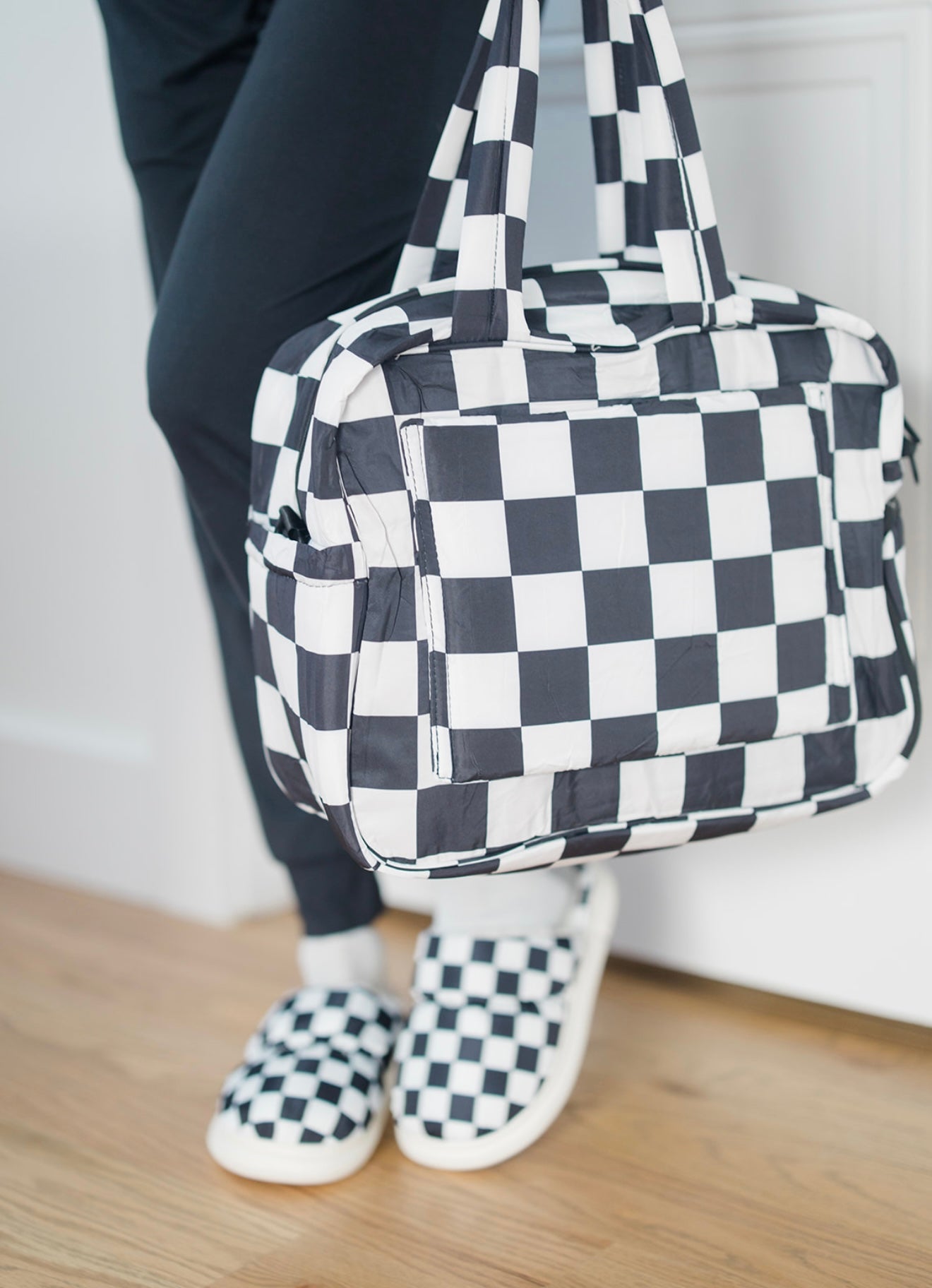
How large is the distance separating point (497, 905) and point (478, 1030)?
86 millimetres

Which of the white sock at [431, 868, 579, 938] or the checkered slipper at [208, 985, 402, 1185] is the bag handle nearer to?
the white sock at [431, 868, 579, 938]

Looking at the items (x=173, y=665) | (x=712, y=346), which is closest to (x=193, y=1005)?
(x=173, y=665)

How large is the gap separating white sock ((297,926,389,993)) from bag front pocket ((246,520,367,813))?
24 centimetres

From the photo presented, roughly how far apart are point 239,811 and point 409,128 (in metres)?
0.74

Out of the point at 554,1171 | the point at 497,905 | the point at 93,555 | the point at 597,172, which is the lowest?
the point at 554,1171

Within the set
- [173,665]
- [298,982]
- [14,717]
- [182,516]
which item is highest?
[182,516]

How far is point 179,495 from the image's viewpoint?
1.25 meters

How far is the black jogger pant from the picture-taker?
2.42 feet

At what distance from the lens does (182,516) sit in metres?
1.25

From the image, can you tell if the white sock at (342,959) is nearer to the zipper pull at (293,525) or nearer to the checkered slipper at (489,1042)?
the checkered slipper at (489,1042)

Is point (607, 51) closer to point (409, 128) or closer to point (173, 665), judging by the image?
point (409, 128)

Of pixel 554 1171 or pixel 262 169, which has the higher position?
pixel 262 169

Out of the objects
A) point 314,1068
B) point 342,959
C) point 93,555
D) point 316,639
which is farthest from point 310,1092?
point 93,555

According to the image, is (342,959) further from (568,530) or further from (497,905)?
(568,530)
